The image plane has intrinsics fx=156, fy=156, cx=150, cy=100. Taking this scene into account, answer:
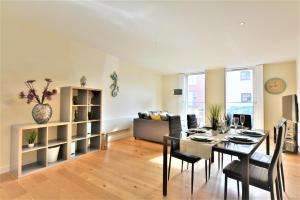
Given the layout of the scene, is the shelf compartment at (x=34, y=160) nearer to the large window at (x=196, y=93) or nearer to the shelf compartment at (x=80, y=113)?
the shelf compartment at (x=80, y=113)

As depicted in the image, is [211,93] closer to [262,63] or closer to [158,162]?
[262,63]

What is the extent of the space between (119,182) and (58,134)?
1.86 m

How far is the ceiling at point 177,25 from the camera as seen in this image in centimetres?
229

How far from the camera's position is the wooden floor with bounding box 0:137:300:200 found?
6.53 feet

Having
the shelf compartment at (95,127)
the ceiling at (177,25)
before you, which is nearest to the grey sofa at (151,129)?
the shelf compartment at (95,127)

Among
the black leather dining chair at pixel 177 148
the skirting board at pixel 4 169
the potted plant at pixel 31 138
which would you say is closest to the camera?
the black leather dining chair at pixel 177 148

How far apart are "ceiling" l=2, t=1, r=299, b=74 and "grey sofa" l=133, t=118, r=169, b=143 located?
194 cm

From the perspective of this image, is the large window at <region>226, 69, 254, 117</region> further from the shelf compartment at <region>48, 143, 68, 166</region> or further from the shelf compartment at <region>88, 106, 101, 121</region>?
the shelf compartment at <region>48, 143, 68, 166</region>

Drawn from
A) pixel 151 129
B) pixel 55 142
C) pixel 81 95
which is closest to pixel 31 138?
pixel 55 142

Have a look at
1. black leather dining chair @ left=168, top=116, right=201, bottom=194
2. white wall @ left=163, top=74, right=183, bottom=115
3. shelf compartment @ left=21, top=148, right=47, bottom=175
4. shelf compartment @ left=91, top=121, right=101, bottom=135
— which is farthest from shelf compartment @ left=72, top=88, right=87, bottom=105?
white wall @ left=163, top=74, right=183, bottom=115

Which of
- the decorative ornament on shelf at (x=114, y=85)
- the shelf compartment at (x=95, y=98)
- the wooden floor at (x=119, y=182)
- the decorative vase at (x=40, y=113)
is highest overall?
the decorative ornament on shelf at (x=114, y=85)

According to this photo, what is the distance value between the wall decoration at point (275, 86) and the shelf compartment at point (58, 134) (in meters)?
5.72

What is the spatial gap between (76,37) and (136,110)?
2917mm

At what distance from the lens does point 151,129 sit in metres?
4.38
